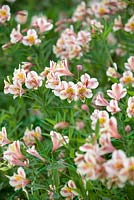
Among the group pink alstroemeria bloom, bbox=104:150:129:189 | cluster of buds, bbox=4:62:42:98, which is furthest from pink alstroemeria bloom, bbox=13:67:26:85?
pink alstroemeria bloom, bbox=104:150:129:189

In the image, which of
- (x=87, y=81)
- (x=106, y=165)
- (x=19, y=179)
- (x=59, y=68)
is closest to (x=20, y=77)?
(x=59, y=68)

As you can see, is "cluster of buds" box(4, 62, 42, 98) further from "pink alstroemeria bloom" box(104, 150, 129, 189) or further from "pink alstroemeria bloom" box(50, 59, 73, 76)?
"pink alstroemeria bloom" box(104, 150, 129, 189)

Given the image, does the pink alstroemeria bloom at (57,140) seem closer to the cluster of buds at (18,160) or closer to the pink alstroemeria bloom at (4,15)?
the cluster of buds at (18,160)

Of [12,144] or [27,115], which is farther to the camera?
[27,115]

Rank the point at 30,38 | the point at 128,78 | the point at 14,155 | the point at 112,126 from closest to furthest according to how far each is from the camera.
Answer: the point at 112,126 → the point at 14,155 → the point at 128,78 → the point at 30,38

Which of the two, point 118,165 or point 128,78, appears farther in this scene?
point 128,78

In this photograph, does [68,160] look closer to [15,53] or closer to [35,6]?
[15,53]

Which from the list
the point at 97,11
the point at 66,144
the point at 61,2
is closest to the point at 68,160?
the point at 66,144

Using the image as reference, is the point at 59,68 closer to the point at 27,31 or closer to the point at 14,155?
the point at 14,155
